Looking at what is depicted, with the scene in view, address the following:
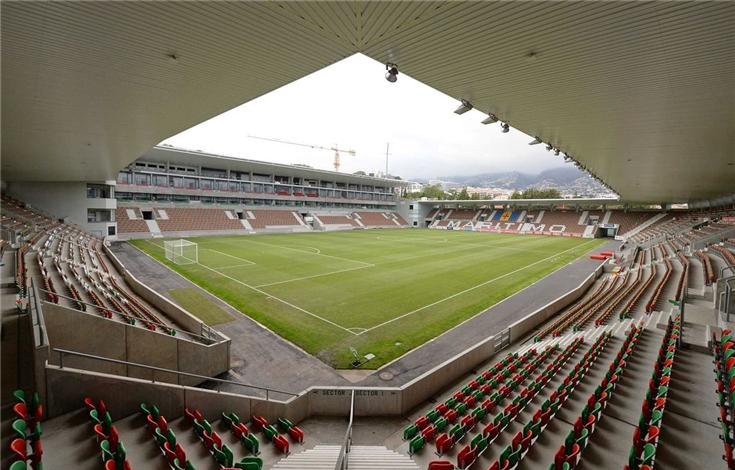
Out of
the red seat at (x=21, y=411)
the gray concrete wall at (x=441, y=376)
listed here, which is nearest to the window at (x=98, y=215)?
the red seat at (x=21, y=411)

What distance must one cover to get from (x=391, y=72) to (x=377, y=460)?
695cm

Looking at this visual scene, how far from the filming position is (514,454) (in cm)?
486

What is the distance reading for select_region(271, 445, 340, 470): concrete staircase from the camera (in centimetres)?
519

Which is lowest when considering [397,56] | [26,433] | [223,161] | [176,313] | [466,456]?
[466,456]

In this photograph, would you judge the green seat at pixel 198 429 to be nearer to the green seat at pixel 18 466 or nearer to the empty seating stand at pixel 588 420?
the green seat at pixel 18 466

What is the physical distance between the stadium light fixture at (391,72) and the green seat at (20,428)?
7.33m

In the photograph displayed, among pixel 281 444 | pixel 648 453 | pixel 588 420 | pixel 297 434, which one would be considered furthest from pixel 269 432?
pixel 648 453

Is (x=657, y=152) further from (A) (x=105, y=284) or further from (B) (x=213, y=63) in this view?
(A) (x=105, y=284)

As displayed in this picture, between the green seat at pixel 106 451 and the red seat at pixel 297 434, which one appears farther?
the red seat at pixel 297 434

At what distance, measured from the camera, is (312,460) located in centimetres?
553

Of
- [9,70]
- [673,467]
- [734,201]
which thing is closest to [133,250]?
[9,70]

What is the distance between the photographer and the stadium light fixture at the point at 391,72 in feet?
19.9

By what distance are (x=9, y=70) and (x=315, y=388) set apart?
29.4 feet

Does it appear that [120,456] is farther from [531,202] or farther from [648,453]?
[531,202]
